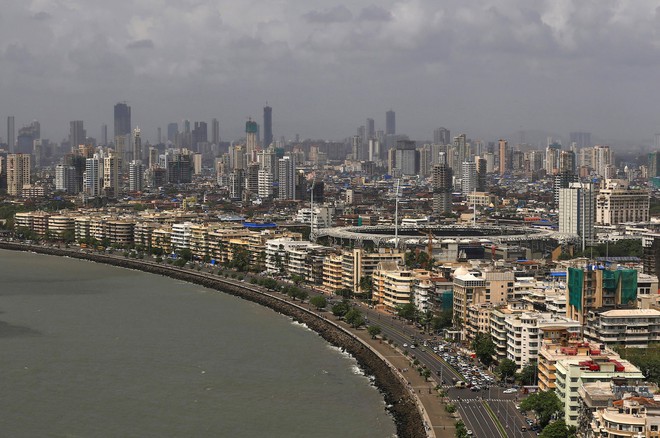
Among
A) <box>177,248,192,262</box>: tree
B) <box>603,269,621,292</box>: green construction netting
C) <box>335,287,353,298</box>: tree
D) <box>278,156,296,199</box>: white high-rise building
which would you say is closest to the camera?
<box>603,269,621,292</box>: green construction netting

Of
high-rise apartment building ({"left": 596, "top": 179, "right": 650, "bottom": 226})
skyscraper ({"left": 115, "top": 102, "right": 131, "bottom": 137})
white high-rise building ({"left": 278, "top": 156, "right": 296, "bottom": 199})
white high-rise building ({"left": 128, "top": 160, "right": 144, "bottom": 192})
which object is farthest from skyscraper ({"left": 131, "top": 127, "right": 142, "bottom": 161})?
high-rise apartment building ({"left": 596, "top": 179, "right": 650, "bottom": 226})

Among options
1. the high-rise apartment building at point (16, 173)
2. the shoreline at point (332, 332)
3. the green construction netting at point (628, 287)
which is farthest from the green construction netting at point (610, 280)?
the high-rise apartment building at point (16, 173)

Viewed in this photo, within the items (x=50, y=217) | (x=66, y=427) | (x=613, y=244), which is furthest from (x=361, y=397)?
(x=50, y=217)

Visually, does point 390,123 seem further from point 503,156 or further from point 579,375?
point 579,375

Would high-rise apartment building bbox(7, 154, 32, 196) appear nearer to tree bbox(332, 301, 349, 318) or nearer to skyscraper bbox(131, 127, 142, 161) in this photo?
skyscraper bbox(131, 127, 142, 161)

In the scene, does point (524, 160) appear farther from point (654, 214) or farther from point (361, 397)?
point (361, 397)

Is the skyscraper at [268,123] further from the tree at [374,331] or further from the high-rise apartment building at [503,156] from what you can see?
the tree at [374,331]
